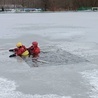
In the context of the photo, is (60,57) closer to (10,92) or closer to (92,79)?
(92,79)

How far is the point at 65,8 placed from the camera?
47594 millimetres

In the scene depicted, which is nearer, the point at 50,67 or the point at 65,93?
the point at 65,93

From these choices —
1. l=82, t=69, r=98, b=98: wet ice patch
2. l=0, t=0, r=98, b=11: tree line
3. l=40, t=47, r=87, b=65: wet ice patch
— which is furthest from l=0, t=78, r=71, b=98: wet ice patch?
l=0, t=0, r=98, b=11: tree line

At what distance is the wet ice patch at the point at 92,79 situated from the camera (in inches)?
146

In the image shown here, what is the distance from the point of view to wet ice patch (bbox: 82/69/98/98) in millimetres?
3717

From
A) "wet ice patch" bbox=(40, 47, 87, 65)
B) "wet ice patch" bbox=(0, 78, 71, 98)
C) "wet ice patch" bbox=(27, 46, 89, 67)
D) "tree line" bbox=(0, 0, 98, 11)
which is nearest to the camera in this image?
"wet ice patch" bbox=(0, 78, 71, 98)

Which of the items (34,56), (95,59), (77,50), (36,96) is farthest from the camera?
(77,50)

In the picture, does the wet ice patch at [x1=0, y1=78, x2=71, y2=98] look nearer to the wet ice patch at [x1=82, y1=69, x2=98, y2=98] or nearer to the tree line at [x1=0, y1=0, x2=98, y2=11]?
the wet ice patch at [x1=82, y1=69, x2=98, y2=98]

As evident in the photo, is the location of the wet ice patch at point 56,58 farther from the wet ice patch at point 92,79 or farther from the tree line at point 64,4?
the tree line at point 64,4

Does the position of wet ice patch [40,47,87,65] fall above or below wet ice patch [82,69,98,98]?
below

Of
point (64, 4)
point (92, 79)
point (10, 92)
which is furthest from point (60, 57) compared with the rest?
point (64, 4)

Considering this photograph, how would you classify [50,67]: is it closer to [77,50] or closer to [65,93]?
[65,93]

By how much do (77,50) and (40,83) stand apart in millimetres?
3308

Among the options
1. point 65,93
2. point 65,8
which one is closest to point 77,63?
point 65,93
